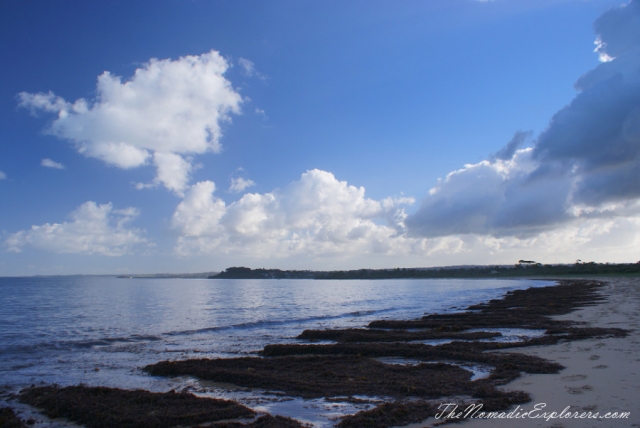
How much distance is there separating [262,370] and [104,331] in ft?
71.1

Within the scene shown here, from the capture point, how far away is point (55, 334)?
28.8 metres

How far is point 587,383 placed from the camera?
1051 cm

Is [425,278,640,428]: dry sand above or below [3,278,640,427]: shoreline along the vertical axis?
above

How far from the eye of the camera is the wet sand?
26.7 feet

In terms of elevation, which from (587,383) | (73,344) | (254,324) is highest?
(587,383)

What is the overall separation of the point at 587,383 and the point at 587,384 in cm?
13

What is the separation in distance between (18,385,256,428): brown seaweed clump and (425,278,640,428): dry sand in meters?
6.00

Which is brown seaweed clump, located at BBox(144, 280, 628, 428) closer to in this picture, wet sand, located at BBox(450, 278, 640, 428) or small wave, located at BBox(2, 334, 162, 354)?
wet sand, located at BBox(450, 278, 640, 428)

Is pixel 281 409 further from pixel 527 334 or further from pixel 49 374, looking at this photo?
pixel 527 334

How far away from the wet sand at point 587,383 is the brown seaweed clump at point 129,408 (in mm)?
5286

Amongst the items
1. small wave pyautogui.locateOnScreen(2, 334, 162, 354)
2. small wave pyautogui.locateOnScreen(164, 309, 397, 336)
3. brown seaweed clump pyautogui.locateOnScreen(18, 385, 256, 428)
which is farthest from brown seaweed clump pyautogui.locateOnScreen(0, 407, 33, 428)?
small wave pyautogui.locateOnScreen(164, 309, 397, 336)

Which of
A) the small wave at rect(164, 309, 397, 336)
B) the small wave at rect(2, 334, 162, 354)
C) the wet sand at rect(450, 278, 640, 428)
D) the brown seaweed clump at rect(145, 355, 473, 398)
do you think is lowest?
the small wave at rect(164, 309, 397, 336)

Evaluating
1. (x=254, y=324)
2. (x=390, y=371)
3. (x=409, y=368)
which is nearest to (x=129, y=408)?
(x=390, y=371)

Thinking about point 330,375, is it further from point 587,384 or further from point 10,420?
point 10,420
